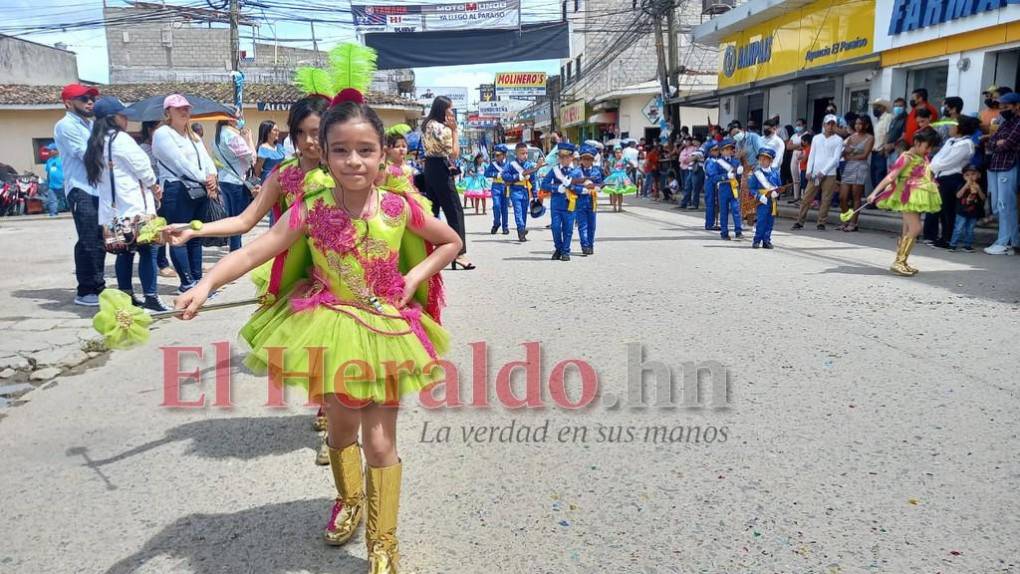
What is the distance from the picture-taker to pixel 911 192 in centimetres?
833

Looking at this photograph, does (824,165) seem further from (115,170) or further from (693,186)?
(115,170)

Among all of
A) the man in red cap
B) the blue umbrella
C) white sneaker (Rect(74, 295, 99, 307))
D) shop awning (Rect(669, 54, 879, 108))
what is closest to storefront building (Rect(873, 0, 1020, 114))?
shop awning (Rect(669, 54, 879, 108))

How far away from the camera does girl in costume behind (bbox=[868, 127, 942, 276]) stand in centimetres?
823

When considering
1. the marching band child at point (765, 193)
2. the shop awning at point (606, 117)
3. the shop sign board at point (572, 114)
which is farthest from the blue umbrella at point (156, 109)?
the shop sign board at point (572, 114)

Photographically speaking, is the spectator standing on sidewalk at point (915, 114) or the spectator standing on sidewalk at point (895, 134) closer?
the spectator standing on sidewalk at point (915, 114)

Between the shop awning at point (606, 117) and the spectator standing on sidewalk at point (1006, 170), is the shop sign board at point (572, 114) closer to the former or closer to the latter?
the shop awning at point (606, 117)

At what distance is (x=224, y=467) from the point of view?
3.68 metres

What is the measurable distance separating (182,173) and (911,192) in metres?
7.59

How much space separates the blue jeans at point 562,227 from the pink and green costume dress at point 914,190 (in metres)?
3.70

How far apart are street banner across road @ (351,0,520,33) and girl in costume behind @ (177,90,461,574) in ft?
73.7

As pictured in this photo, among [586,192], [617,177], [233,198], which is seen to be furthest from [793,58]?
[233,198]

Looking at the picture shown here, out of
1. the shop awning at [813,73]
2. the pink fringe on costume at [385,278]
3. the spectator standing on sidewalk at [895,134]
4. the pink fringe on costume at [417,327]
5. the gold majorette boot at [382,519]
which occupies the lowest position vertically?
the gold majorette boot at [382,519]

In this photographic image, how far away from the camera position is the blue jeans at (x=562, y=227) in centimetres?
1002

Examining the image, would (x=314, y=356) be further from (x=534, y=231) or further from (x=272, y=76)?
(x=272, y=76)
